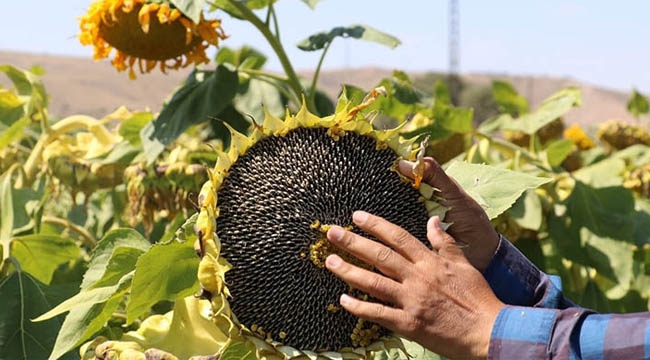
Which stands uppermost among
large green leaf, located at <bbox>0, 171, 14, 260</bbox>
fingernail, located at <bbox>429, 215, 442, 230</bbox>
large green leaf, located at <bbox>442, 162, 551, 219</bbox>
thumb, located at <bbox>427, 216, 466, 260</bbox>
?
fingernail, located at <bbox>429, 215, 442, 230</bbox>

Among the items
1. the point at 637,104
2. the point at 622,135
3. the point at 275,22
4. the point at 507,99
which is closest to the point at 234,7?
the point at 275,22

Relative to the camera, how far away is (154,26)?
1925 millimetres

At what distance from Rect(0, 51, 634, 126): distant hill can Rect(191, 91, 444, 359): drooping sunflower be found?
21.4 metres

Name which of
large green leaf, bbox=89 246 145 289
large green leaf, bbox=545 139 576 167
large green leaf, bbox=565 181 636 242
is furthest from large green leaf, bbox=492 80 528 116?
large green leaf, bbox=89 246 145 289

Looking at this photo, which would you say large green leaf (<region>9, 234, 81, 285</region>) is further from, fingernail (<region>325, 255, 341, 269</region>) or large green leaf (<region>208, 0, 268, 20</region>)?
fingernail (<region>325, 255, 341, 269</region>)

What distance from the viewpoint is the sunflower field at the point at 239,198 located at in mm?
1083

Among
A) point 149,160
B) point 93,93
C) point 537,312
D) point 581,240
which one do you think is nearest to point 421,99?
point 581,240

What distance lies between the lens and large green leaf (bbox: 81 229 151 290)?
156cm

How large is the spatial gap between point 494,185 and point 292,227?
37 cm

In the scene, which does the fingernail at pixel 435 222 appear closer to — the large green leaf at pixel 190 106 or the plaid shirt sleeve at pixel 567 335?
the plaid shirt sleeve at pixel 567 335

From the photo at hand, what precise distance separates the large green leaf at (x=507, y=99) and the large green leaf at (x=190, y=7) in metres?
1.32

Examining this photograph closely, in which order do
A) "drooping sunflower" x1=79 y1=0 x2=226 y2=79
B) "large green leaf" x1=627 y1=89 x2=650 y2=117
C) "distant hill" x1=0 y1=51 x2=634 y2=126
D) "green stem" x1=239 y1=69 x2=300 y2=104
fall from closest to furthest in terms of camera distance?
"drooping sunflower" x1=79 y1=0 x2=226 y2=79, "green stem" x1=239 y1=69 x2=300 y2=104, "large green leaf" x1=627 y1=89 x2=650 y2=117, "distant hill" x1=0 y1=51 x2=634 y2=126

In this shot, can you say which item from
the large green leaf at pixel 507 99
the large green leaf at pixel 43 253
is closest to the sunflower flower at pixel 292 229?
the large green leaf at pixel 43 253

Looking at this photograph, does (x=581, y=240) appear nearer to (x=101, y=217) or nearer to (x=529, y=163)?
(x=529, y=163)
